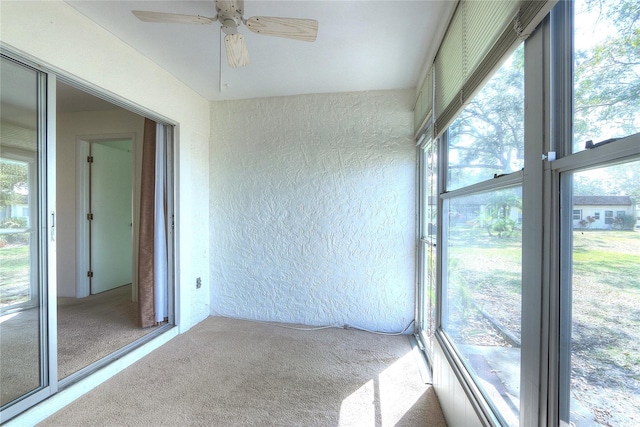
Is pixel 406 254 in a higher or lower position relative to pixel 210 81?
lower

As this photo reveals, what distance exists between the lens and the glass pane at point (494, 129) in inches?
36.9

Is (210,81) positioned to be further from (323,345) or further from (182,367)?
(323,345)

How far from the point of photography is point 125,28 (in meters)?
1.78

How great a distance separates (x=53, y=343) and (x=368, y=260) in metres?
2.41

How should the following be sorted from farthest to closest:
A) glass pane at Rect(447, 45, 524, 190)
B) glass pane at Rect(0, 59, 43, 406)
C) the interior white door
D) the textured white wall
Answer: the interior white door → the textured white wall → glass pane at Rect(0, 59, 43, 406) → glass pane at Rect(447, 45, 524, 190)

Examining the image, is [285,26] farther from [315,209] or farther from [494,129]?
[315,209]

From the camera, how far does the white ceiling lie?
5.16ft

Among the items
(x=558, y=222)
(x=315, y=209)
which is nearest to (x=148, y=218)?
(x=315, y=209)

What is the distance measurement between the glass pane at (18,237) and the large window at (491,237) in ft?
8.04

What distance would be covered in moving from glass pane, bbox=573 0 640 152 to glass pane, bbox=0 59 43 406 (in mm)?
2491

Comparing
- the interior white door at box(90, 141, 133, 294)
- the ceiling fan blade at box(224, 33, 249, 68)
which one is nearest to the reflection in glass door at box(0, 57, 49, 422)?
the ceiling fan blade at box(224, 33, 249, 68)

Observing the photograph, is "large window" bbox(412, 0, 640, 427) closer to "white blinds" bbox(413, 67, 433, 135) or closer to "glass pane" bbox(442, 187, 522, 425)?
"glass pane" bbox(442, 187, 522, 425)

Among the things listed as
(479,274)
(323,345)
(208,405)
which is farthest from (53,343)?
(479,274)

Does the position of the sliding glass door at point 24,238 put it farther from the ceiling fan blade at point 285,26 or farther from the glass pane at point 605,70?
the glass pane at point 605,70
